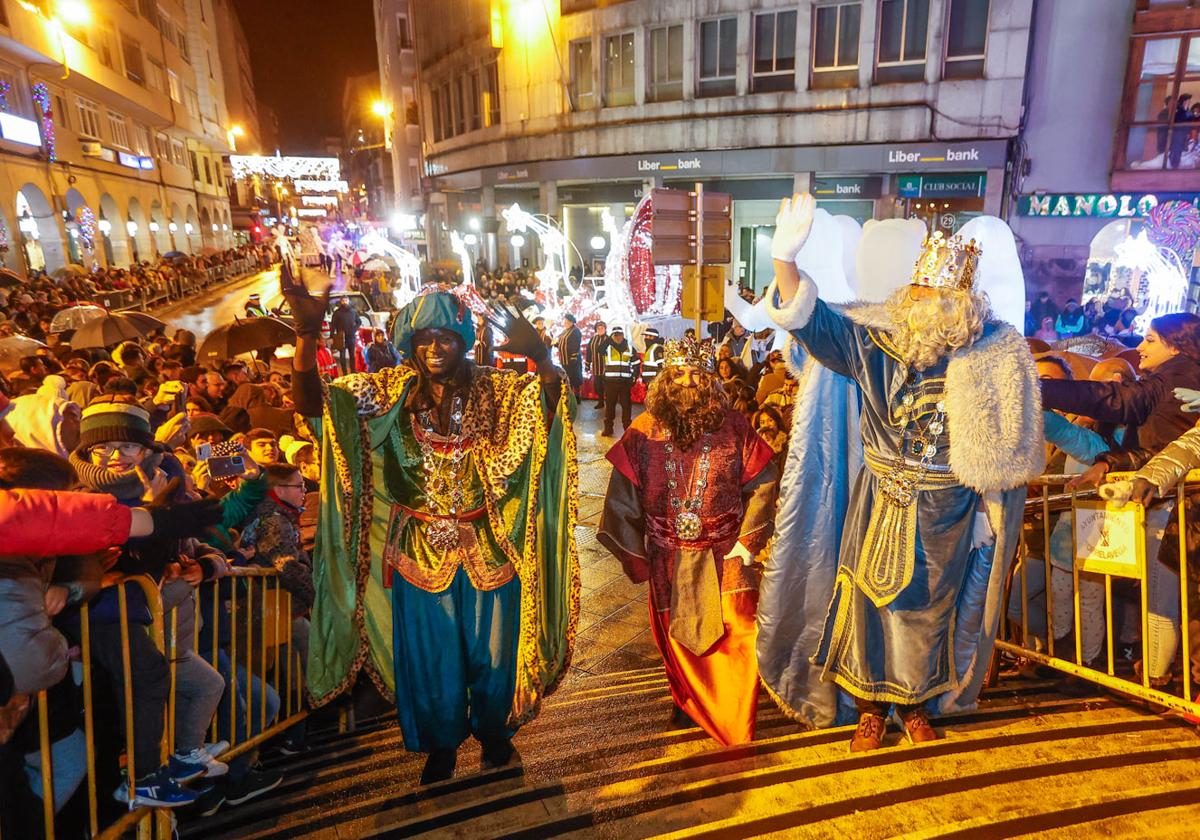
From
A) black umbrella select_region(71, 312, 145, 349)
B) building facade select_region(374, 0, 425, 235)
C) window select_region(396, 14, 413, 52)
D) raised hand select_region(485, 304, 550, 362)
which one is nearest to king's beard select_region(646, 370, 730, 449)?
raised hand select_region(485, 304, 550, 362)

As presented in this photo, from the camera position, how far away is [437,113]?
33906 millimetres

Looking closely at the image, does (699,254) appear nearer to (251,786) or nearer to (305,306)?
(305,306)

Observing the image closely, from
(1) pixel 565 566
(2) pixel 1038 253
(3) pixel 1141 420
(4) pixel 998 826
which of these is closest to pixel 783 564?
(1) pixel 565 566

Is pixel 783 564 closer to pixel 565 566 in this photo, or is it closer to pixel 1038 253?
pixel 565 566

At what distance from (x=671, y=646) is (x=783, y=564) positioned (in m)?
0.73

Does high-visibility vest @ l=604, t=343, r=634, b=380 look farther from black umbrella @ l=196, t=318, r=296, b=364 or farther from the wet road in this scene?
the wet road

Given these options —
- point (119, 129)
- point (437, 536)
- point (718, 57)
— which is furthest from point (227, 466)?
point (119, 129)

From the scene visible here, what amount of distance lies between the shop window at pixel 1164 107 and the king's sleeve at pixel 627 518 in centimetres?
1846

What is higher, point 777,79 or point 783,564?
point 777,79

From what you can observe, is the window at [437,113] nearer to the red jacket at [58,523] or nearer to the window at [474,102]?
the window at [474,102]

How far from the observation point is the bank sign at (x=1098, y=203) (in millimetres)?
16453

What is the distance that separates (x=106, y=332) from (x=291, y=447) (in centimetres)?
522

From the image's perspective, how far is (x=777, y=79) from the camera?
1986 centimetres

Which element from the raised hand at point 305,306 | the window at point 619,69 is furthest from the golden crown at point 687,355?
the window at point 619,69
